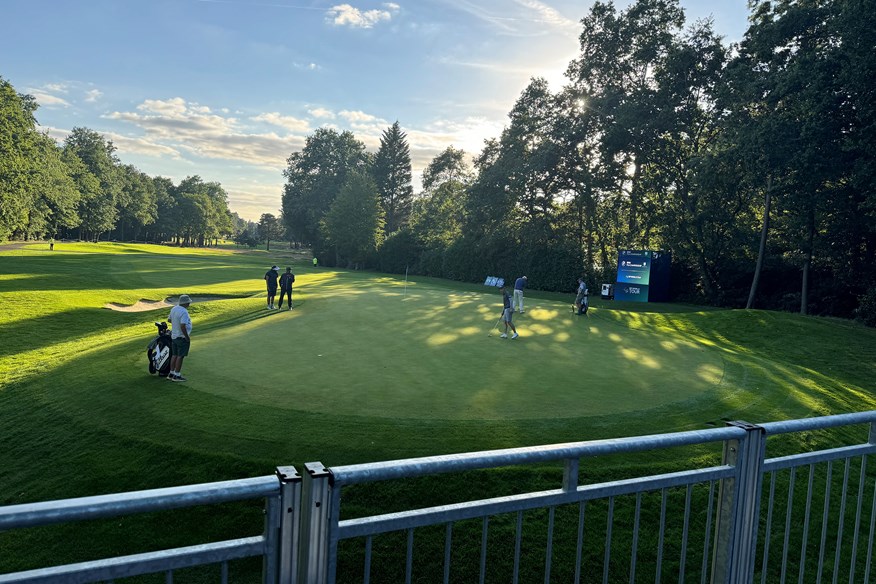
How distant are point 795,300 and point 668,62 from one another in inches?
785

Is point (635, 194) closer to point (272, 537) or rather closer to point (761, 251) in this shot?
point (761, 251)

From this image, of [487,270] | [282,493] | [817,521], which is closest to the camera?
[282,493]

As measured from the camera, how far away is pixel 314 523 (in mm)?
2457

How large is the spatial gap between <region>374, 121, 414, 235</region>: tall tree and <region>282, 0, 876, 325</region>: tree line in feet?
126

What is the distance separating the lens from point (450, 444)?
8602 mm

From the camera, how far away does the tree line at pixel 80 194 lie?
57.2 m

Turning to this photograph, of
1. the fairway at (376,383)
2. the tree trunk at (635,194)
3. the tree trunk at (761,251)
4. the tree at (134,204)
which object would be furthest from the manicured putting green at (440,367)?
the tree at (134,204)

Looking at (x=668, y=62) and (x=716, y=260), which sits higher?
(x=668, y=62)

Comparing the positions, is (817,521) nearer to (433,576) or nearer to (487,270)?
(433,576)

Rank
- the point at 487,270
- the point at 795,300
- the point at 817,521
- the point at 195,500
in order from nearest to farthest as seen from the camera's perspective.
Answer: the point at 195,500 → the point at 817,521 → the point at 795,300 → the point at 487,270

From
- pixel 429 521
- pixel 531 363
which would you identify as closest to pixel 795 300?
pixel 531 363

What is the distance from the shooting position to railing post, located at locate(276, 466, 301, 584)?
2.42m

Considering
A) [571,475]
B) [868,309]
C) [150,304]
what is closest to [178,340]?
[571,475]

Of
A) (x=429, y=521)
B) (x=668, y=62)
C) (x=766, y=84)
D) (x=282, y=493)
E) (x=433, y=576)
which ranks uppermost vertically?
(x=668, y=62)
